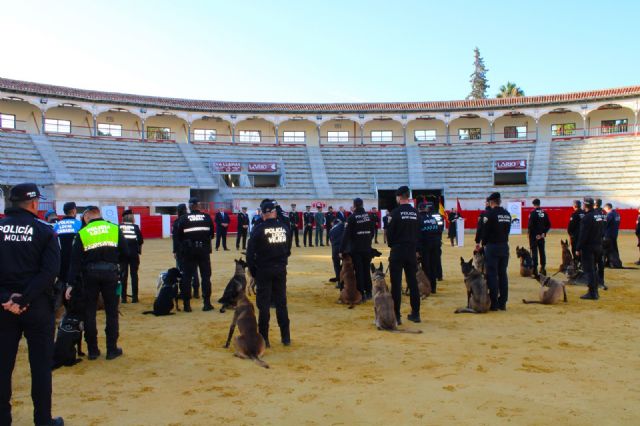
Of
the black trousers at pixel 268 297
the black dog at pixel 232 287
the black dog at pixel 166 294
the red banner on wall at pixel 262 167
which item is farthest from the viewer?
the red banner on wall at pixel 262 167

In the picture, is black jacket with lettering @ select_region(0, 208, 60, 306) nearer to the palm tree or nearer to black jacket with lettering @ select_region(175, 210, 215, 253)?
black jacket with lettering @ select_region(175, 210, 215, 253)

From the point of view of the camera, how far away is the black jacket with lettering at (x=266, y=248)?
21.1 ft

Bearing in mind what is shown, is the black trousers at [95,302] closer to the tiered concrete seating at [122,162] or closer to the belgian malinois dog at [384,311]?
the belgian malinois dog at [384,311]

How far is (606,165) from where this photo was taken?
34.2 meters

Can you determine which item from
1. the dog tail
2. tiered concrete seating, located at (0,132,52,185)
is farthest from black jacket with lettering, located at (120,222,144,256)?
tiered concrete seating, located at (0,132,52,185)

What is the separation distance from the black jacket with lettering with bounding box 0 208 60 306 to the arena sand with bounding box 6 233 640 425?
122 centimetres

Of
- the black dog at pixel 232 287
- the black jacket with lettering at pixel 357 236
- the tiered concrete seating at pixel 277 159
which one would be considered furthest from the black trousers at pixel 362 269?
the tiered concrete seating at pixel 277 159

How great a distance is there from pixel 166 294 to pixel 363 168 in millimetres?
30805

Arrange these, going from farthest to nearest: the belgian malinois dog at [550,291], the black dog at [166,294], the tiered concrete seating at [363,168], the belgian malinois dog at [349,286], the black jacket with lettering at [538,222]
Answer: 1. the tiered concrete seating at [363,168]
2. the black jacket with lettering at [538,222]
3. the belgian malinois dog at [349,286]
4. the belgian malinois dog at [550,291]
5. the black dog at [166,294]

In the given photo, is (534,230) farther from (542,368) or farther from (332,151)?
(332,151)

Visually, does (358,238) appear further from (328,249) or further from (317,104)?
(317,104)

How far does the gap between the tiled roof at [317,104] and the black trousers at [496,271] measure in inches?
1323

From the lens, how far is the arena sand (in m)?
4.19

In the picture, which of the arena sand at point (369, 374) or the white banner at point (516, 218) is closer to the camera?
the arena sand at point (369, 374)
